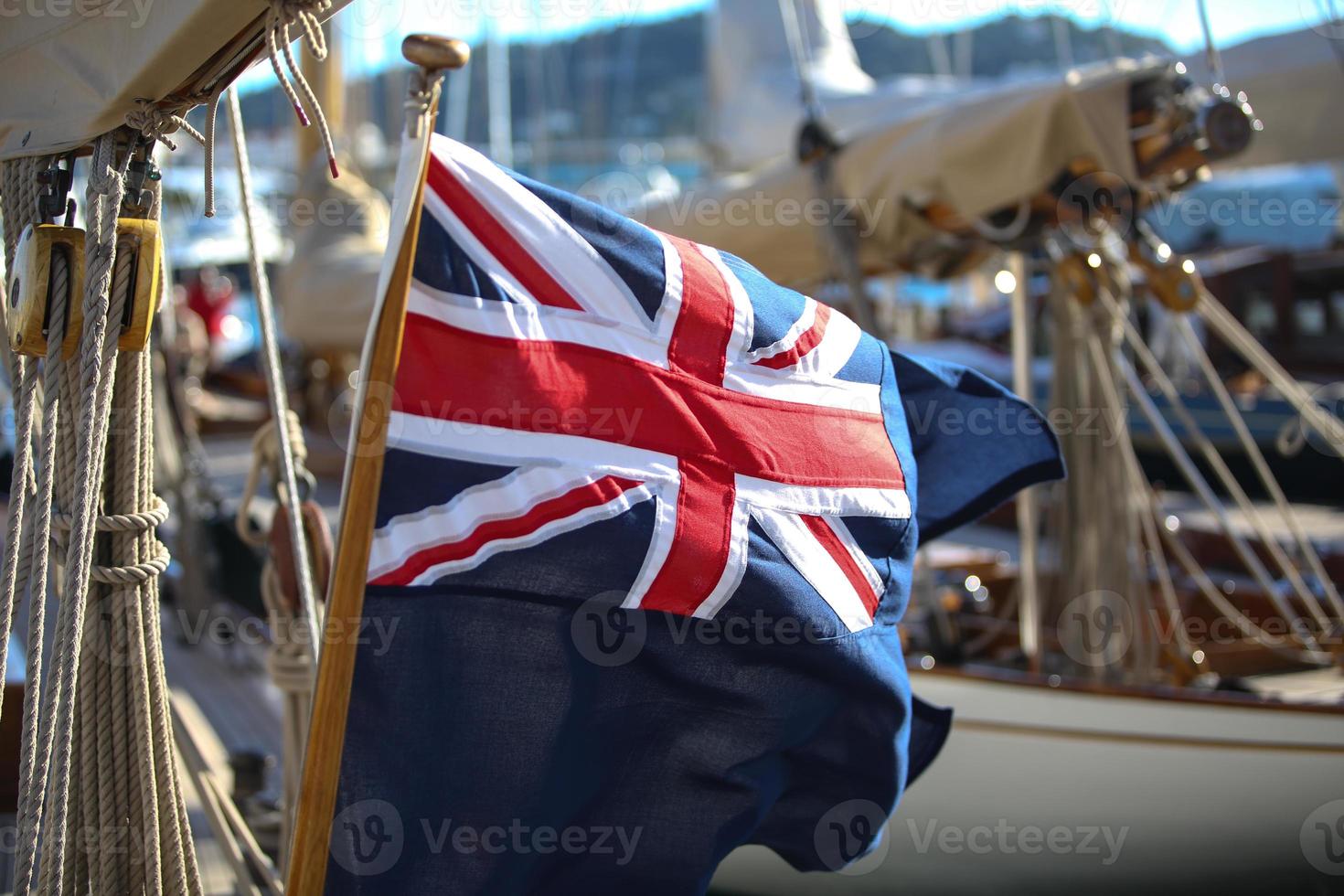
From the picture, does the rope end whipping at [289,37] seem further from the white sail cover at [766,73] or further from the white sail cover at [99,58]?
the white sail cover at [766,73]

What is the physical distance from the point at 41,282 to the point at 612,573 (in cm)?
88

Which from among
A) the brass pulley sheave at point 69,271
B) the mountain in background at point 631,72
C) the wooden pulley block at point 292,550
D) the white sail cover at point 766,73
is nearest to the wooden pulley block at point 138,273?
the brass pulley sheave at point 69,271

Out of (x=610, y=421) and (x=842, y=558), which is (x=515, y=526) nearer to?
(x=610, y=421)

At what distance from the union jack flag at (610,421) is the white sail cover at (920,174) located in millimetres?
1748

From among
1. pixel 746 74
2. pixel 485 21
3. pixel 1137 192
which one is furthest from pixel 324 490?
pixel 1137 192

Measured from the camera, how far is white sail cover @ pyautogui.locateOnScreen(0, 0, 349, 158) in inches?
62.1

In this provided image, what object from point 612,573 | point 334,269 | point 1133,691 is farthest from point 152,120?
point 334,269

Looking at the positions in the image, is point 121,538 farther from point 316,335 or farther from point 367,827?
point 316,335

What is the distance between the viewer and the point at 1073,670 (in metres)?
3.79

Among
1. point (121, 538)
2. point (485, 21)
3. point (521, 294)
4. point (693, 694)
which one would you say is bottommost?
point (693, 694)

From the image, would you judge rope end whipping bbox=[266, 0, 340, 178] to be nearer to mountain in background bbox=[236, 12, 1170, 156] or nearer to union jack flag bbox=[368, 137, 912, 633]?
union jack flag bbox=[368, 137, 912, 633]

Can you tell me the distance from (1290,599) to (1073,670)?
1292mm

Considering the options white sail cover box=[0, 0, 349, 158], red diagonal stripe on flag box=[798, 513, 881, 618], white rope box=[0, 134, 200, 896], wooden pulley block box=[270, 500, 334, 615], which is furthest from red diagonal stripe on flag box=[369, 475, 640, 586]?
wooden pulley block box=[270, 500, 334, 615]

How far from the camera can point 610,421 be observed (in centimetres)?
173
